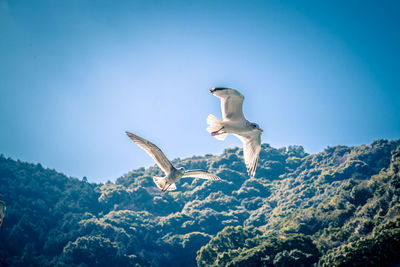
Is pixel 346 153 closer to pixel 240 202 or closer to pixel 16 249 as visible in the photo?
pixel 240 202

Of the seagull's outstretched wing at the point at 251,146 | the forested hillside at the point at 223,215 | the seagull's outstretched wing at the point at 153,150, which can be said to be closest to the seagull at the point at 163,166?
the seagull's outstretched wing at the point at 153,150

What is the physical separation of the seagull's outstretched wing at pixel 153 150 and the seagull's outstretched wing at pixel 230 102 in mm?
2663

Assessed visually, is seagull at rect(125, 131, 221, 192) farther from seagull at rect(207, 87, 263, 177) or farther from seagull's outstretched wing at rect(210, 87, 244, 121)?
seagull's outstretched wing at rect(210, 87, 244, 121)

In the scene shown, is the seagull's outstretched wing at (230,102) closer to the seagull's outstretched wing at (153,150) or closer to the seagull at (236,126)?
the seagull at (236,126)

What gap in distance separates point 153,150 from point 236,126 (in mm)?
3110

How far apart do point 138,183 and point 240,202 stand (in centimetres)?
2606

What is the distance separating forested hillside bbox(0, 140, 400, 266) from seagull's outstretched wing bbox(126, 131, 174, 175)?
16006 mm

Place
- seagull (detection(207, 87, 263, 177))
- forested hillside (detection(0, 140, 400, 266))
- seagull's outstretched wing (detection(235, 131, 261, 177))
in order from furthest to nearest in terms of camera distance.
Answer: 1. forested hillside (detection(0, 140, 400, 266))
2. seagull's outstretched wing (detection(235, 131, 261, 177))
3. seagull (detection(207, 87, 263, 177))

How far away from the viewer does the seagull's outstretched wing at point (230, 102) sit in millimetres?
11078

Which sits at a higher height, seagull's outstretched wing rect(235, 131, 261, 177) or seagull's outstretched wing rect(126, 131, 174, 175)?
seagull's outstretched wing rect(235, 131, 261, 177)

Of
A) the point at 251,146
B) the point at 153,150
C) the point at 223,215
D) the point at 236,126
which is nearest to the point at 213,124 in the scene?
the point at 236,126

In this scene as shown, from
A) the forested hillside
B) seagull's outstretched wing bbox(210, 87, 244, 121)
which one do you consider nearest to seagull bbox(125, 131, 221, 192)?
seagull's outstretched wing bbox(210, 87, 244, 121)

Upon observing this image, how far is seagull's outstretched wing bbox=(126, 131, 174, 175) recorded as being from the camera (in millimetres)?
11570

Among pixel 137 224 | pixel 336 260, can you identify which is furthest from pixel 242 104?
pixel 137 224
